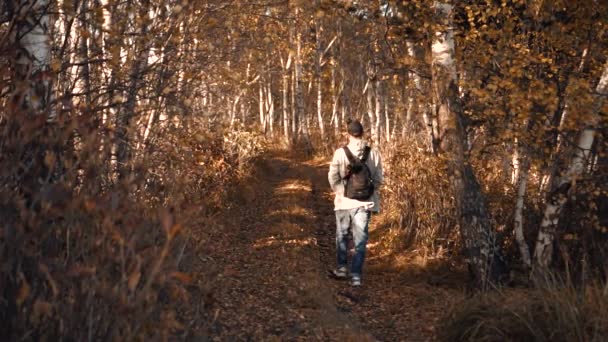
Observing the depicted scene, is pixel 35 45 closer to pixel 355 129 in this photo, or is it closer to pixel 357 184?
pixel 355 129

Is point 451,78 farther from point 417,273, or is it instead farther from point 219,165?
point 219,165

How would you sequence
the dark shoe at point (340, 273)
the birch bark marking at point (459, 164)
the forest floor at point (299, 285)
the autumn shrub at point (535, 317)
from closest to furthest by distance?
the autumn shrub at point (535, 317) → the forest floor at point (299, 285) → the birch bark marking at point (459, 164) → the dark shoe at point (340, 273)

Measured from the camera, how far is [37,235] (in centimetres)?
Result: 304

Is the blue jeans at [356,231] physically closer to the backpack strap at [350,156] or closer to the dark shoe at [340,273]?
the dark shoe at [340,273]

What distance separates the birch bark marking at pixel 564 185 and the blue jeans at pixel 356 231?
1.89 meters

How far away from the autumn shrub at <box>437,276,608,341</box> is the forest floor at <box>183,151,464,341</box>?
2.39 ft

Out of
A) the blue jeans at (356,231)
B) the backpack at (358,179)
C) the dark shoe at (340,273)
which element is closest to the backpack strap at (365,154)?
the backpack at (358,179)

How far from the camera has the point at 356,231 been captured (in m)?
7.23

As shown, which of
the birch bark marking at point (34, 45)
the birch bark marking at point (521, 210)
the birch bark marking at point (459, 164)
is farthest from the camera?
the birch bark marking at point (521, 210)

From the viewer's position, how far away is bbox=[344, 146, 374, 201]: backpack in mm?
7105

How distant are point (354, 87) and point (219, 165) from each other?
26591 mm

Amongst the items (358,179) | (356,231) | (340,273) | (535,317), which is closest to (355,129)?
(358,179)

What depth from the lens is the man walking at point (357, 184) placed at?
7.12 m

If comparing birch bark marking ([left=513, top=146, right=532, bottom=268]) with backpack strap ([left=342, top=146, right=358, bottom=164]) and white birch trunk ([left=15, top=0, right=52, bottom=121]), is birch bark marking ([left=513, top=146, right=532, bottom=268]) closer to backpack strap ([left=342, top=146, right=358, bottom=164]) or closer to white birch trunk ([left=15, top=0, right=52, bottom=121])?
backpack strap ([left=342, top=146, right=358, bottom=164])
